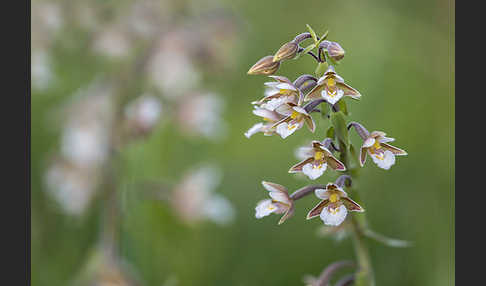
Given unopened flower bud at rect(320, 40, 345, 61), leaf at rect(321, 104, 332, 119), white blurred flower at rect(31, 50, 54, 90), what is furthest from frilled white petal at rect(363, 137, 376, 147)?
white blurred flower at rect(31, 50, 54, 90)

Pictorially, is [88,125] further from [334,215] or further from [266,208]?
[334,215]

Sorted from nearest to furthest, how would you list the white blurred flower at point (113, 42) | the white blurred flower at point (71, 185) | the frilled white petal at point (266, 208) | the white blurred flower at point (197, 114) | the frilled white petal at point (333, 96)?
the frilled white petal at point (333, 96) → the frilled white petal at point (266, 208) → the white blurred flower at point (71, 185) → the white blurred flower at point (113, 42) → the white blurred flower at point (197, 114)

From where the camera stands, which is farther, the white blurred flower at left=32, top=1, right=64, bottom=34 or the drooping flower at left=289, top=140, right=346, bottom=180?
the white blurred flower at left=32, top=1, right=64, bottom=34

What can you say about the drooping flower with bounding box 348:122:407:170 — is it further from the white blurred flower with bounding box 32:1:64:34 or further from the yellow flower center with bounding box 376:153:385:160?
the white blurred flower with bounding box 32:1:64:34

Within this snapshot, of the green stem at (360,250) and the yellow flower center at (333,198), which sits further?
the green stem at (360,250)

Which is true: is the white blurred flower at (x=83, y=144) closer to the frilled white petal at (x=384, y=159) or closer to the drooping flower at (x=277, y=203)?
the drooping flower at (x=277, y=203)

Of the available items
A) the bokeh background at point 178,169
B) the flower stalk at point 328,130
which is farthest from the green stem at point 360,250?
the bokeh background at point 178,169

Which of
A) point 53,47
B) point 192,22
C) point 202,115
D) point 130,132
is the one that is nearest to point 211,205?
point 202,115
